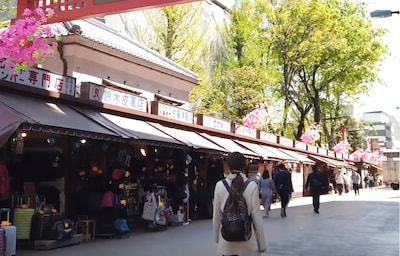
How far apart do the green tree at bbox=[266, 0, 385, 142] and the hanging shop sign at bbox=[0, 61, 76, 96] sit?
75.2 ft

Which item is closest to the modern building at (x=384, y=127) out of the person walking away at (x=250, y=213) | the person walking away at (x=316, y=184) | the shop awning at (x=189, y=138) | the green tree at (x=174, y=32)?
the green tree at (x=174, y=32)

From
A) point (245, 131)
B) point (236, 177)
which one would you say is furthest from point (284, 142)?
point (236, 177)

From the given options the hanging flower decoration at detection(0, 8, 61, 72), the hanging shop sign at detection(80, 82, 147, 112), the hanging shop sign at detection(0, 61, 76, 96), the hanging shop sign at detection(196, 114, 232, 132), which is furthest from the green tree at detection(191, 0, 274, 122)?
the hanging flower decoration at detection(0, 8, 61, 72)

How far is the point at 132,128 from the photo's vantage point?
11.3m

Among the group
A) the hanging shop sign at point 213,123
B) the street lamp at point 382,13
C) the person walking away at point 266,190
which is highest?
the street lamp at point 382,13

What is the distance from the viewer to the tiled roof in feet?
47.8

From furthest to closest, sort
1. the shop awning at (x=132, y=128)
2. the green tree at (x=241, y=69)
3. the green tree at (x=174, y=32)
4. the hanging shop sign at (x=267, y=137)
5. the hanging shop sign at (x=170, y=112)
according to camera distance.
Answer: the green tree at (x=241, y=69) → the hanging shop sign at (x=267, y=137) → the green tree at (x=174, y=32) → the hanging shop sign at (x=170, y=112) → the shop awning at (x=132, y=128)

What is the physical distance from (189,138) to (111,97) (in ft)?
10.2

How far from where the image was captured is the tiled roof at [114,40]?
14573mm

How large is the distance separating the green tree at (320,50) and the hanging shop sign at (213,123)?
46.5 feet

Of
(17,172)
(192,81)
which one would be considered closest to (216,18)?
(192,81)

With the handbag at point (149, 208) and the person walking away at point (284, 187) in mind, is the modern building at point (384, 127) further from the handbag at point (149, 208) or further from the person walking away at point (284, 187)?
the handbag at point (149, 208)

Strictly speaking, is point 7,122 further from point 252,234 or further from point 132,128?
point 252,234

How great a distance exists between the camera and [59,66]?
46.6ft
